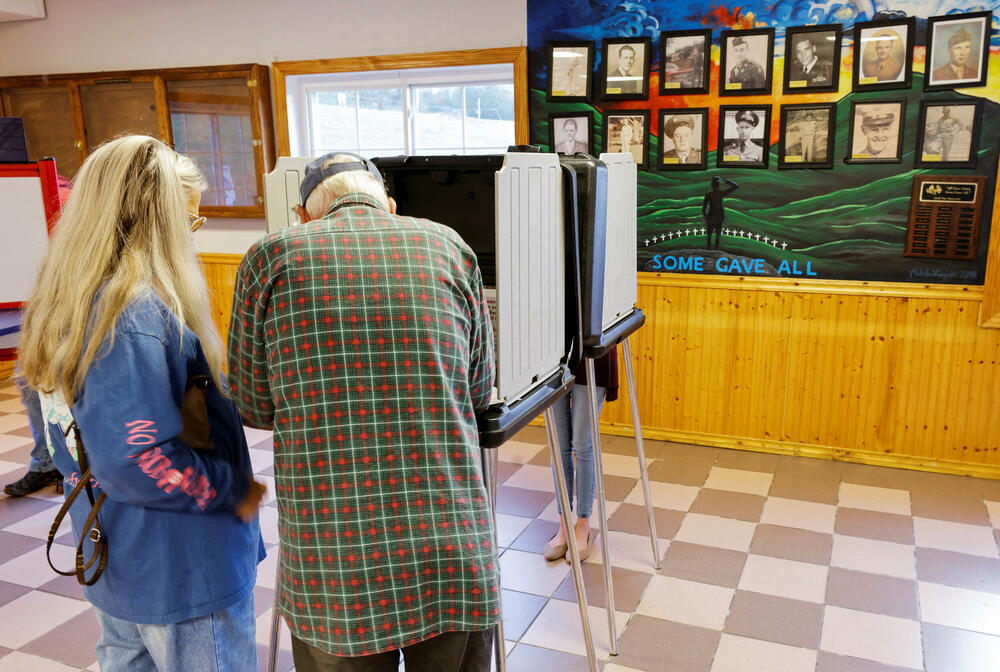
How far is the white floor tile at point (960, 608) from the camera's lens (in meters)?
2.36

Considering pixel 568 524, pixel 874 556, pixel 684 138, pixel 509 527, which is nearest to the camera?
pixel 568 524

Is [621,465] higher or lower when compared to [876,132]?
lower

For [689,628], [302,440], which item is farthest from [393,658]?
[689,628]

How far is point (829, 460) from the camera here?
3.69 m

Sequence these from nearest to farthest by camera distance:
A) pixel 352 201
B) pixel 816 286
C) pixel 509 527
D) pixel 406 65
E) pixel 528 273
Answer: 1. pixel 352 201
2. pixel 528 273
3. pixel 509 527
4. pixel 816 286
5. pixel 406 65

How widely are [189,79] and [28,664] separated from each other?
3.46 meters

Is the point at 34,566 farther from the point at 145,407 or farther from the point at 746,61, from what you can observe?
the point at 746,61

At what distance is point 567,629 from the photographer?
7.75 ft

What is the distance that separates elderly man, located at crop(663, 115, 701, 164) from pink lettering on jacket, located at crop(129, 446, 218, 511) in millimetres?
3012

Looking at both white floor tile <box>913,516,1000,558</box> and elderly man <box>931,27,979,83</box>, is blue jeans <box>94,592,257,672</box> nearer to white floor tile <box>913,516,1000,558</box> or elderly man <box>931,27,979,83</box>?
white floor tile <box>913,516,1000,558</box>

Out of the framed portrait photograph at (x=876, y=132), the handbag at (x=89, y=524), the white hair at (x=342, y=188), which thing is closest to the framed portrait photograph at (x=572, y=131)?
Answer: the framed portrait photograph at (x=876, y=132)

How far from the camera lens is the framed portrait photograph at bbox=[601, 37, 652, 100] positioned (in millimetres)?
3693

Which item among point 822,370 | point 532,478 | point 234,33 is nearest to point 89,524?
point 532,478

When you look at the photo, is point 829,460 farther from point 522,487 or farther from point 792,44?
point 792,44
